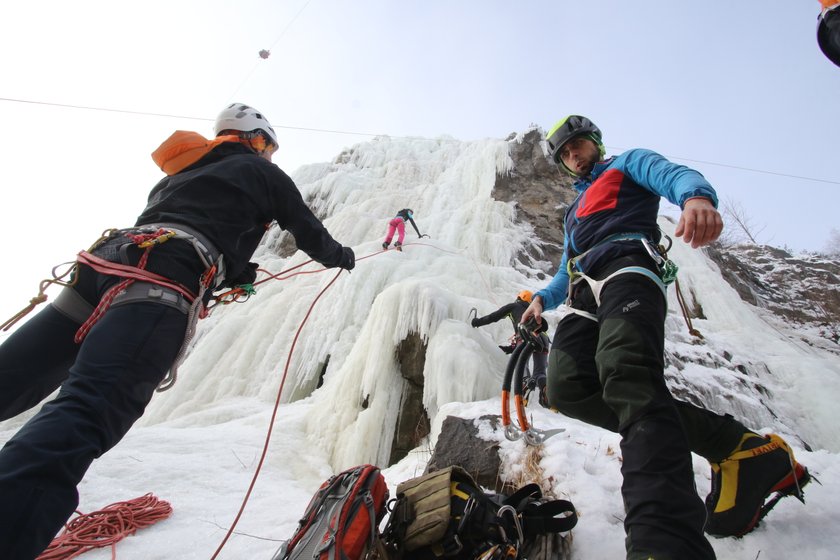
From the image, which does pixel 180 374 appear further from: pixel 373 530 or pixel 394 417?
pixel 373 530

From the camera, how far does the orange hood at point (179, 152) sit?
1794mm

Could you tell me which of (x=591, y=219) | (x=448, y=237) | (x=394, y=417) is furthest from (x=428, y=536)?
(x=448, y=237)

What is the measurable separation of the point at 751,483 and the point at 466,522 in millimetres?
988

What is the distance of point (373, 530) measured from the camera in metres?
1.47

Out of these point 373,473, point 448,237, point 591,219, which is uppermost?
point 448,237

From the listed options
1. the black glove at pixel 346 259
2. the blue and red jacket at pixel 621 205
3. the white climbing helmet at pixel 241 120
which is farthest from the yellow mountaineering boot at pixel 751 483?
the white climbing helmet at pixel 241 120

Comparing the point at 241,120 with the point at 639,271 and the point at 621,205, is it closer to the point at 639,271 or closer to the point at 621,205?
the point at 621,205

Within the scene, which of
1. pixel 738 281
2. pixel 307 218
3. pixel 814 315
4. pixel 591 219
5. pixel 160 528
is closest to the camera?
pixel 591 219

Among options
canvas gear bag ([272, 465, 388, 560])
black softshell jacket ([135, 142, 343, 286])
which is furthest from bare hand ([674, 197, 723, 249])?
black softshell jacket ([135, 142, 343, 286])

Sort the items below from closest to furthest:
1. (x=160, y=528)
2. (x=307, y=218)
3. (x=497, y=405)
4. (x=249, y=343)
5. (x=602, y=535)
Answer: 1. (x=602, y=535)
2. (x=307, y=218)
3. (x=160, y=528)
4. (x=497, y=405)
5. (x=249, y=343)

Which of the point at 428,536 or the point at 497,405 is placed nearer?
the point at 428,536

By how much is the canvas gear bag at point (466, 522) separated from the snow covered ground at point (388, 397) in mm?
180

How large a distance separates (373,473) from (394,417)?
2.93 metres

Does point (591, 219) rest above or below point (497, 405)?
above
